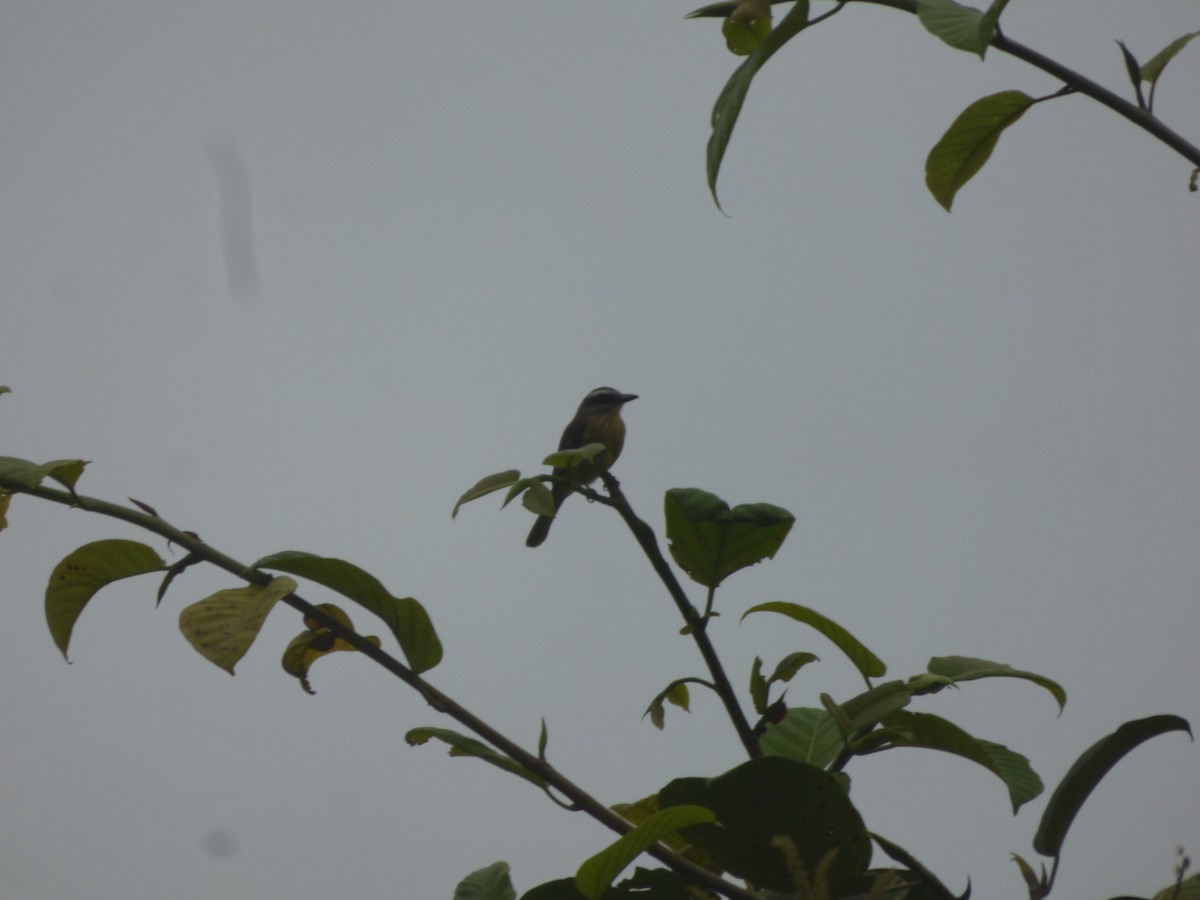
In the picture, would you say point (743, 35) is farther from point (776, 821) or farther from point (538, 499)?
point (776, 821)

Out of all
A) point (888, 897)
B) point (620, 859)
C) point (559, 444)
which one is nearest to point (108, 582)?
point (620, 859)

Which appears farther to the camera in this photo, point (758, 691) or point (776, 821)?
point (758, 691)

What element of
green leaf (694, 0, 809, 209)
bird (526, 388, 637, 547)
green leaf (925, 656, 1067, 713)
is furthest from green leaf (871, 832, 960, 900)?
bird (526, 388, 637, 547)

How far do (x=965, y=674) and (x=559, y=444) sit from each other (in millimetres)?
7004

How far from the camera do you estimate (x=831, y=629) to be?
200 cm

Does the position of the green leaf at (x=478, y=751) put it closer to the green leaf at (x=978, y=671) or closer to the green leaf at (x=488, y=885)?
the green leaf at (x=488, y=885)

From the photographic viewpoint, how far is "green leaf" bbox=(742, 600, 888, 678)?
2.00m

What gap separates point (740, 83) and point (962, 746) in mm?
1071

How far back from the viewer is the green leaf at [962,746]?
1.88m

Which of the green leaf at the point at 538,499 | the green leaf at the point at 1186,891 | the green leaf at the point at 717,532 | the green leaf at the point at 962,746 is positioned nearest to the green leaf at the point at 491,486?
the green leaf at the point at 538,499

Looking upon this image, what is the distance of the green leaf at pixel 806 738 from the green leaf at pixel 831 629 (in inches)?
6.4

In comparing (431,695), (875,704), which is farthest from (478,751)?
(875,704)

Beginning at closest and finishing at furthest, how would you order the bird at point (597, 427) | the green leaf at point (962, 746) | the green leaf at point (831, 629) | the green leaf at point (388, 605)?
the green leaf at point (388, 605) → the green leaf at point (962, 746) → the green leaf at point (831, 629) → the bird at point (597, 427)

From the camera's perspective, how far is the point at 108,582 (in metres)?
1.81
